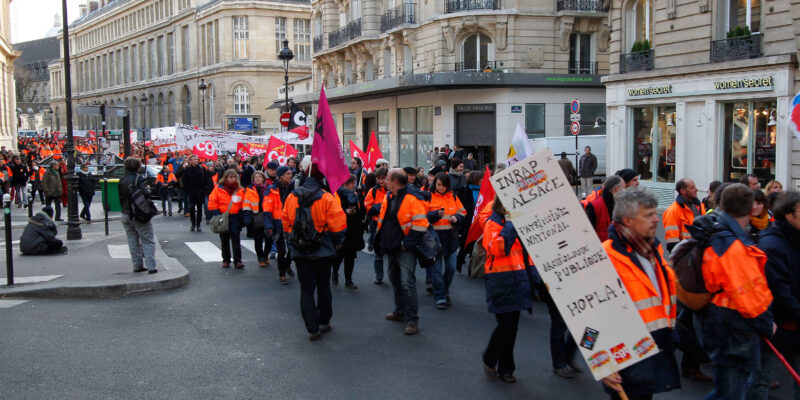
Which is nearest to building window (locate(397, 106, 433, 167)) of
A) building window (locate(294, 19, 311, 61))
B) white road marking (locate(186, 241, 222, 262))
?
white road marking (locate(186, 241, 222, 262))

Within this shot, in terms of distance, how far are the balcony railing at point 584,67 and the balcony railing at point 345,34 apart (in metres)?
12.7

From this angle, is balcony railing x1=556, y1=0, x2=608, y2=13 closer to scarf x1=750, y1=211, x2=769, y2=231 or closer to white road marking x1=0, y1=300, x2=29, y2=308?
scarf x1=750, y1=211, x2=769, y2=231

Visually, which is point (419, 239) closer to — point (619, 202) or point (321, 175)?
point (321, 175)

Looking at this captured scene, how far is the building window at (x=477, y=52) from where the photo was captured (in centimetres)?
3141

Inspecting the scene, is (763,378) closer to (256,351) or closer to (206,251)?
(256,351)

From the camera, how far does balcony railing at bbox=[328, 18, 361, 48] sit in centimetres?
→ 3919

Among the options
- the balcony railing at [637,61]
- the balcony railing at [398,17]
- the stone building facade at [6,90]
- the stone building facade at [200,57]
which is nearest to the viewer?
the balcony railing at [637,61]

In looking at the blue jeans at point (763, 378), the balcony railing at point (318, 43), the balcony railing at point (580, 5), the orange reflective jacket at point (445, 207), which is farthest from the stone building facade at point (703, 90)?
the balcony railing at point (318, 43)

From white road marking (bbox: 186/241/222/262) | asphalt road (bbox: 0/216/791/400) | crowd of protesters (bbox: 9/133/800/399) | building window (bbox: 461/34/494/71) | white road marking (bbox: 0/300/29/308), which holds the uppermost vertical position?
building window (bbox: 461/34/494/71)

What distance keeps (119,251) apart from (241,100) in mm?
59247

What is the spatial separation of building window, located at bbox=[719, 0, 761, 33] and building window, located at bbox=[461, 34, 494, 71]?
44.0 ft

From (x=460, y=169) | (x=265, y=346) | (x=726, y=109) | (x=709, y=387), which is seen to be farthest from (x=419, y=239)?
(x=726, y=109)

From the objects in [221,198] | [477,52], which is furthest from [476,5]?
[221,198]

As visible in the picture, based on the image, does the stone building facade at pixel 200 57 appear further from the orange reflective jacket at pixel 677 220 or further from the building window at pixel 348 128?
the orange reflective jacket at pixel 677 220
